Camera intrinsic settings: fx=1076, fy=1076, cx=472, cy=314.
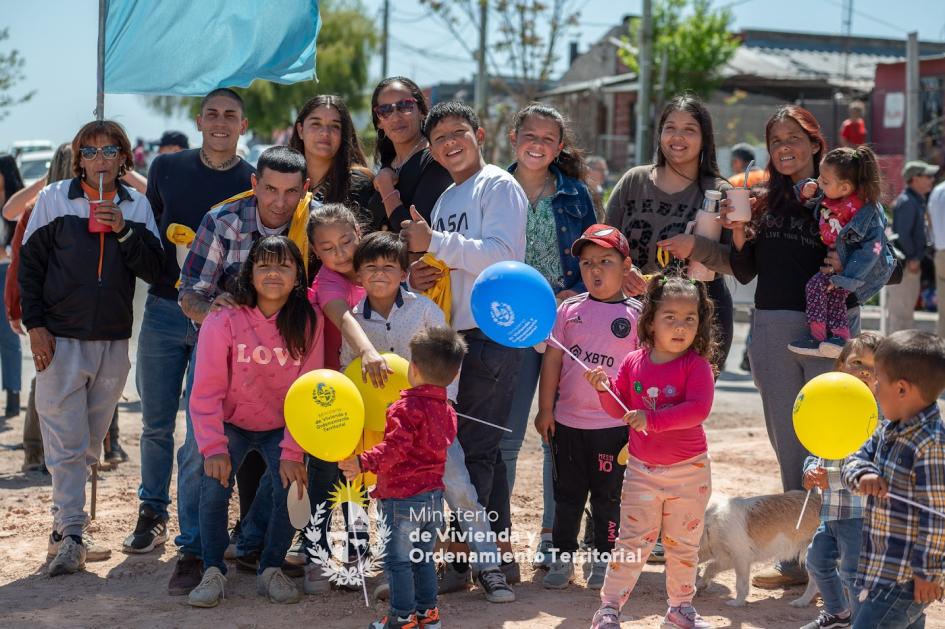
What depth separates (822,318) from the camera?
198 inches

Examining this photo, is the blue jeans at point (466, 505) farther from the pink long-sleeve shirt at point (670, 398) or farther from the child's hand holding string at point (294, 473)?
the pink long-sleeve shirt at point (670, 398)

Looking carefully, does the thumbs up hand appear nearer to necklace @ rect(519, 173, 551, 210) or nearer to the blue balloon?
the blue balloon

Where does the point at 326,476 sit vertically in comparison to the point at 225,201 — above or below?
below

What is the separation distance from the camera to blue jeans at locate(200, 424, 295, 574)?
4.81 metres

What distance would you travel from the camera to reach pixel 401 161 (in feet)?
18.2

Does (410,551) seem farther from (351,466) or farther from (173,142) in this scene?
(173,142)

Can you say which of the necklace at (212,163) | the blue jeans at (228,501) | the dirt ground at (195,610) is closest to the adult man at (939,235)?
the dirt ground at (195,610)

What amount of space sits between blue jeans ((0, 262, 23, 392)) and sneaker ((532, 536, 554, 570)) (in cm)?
574

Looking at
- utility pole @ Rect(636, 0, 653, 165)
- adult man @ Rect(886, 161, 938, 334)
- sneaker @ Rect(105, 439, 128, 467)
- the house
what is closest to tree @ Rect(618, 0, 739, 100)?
the house

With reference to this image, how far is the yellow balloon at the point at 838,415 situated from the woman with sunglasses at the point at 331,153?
2.37 meters

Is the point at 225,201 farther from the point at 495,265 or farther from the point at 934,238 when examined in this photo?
the point at 934,238

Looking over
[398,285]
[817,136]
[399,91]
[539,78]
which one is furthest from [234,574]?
[539,78]

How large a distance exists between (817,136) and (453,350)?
2.30 meters

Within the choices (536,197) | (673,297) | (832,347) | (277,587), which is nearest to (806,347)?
(832,347)
